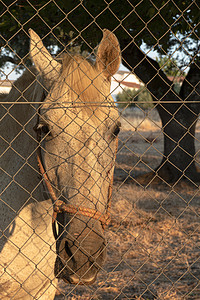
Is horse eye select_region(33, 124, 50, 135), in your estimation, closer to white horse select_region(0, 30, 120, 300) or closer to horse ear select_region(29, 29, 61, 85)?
white horse select_region(0, 30, 120, 300)

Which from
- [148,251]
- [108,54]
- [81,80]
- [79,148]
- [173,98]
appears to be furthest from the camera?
[173,98]

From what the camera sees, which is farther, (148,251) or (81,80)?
(148,251)

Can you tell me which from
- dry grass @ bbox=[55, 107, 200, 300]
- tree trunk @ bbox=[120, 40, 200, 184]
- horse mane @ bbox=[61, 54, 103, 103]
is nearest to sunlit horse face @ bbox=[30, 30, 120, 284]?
horse mane @ bbox=[61, 54, 103, 103]

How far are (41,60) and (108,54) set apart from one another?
0.47 metres

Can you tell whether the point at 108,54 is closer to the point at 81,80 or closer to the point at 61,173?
the point at 81,80

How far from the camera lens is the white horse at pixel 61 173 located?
179 cm

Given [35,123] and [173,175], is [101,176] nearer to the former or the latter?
[35,123]

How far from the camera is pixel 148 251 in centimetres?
411

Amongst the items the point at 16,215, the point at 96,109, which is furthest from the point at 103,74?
the point at 16,215

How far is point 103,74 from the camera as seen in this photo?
7.32ft

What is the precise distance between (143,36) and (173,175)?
361 cm

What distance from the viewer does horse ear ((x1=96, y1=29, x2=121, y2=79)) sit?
2143mm

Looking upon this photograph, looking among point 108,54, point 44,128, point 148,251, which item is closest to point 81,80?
point 108,54

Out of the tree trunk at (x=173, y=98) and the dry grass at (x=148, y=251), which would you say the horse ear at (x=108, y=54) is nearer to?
the dry grass at (x=148, y=251)
